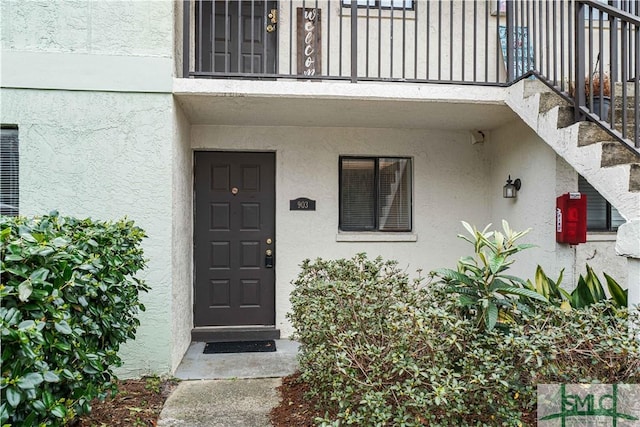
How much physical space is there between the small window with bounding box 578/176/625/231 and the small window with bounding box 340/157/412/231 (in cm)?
215

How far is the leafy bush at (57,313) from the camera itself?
1.82 meters

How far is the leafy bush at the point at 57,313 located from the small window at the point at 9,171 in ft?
5.65

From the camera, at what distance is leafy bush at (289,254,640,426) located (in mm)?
2344

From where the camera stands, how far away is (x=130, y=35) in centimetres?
402

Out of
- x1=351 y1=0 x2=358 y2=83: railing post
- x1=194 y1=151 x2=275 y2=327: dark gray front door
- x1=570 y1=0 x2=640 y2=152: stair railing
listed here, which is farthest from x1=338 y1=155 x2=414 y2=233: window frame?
x1=570 y1=0 x2=640 y2=152: stair railing

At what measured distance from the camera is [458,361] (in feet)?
8.24

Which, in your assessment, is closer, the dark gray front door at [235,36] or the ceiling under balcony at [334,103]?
the ceiling under balcony at [334,103]

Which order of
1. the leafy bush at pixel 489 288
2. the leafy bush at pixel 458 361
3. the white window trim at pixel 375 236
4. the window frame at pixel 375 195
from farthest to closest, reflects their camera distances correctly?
the window frame at pixel 375 195, the white window trim at pixel 375 236, the leafy bush at pixel 489 288, the leafy bush at pixel 458 361

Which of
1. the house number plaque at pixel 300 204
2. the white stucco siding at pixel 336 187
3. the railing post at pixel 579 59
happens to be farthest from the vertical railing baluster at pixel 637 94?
the house number plaque at pixel 300 204

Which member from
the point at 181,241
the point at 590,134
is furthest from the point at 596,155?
the point at 181,241

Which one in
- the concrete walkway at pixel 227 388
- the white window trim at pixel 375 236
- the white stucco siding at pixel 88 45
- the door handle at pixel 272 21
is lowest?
the concrete walkway at pixel 227 388

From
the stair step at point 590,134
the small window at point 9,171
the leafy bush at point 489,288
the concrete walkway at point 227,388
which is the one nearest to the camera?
the leafy bush at point 489,288

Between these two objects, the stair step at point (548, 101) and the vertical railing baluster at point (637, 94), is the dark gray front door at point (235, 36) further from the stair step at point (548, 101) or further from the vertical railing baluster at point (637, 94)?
the vertical railing baluster at point (637, 94)

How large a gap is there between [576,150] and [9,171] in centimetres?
532
